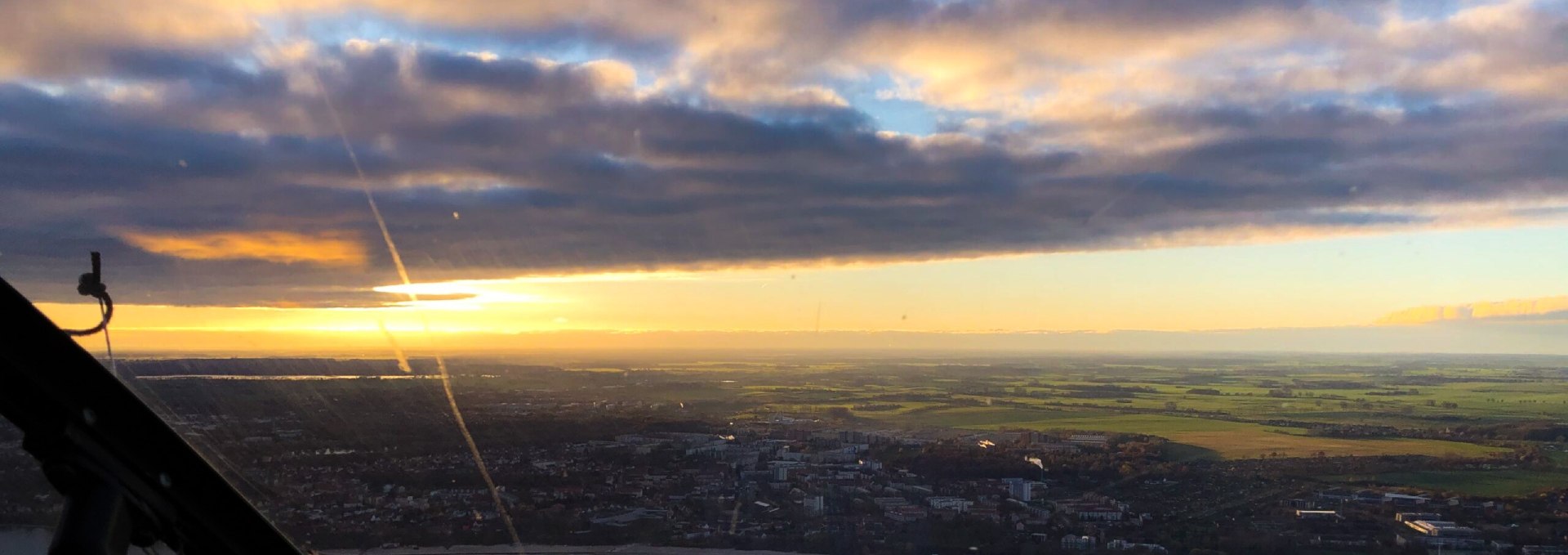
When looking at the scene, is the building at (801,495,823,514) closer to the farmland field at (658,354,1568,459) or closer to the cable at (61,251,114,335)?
the farmland field at (658,354,1568,459)

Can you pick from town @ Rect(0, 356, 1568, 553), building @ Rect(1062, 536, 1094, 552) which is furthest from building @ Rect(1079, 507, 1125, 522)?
building @ Rect(1062, 536, 1094, 552)

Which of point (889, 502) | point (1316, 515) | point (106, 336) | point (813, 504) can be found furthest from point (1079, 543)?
point (106, 336)

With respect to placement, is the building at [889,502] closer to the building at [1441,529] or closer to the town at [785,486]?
the town at [785,486]

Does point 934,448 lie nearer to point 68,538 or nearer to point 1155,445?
point 1155,445

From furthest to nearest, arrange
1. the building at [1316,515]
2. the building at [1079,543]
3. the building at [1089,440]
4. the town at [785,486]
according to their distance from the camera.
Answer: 1. the building at [1089,440]
2. the building at [1316,515]
3. the building at [1079,543]
4. the town at [785,486]

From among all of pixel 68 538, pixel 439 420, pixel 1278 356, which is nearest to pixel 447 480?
pixel 439 420

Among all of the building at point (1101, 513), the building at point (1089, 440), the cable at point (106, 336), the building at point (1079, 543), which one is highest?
the cable at point (106, 336)

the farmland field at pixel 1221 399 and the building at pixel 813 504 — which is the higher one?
the farmland field at pixel 1221 399

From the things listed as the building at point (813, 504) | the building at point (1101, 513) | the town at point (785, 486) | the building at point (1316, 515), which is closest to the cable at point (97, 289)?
the town at point (785, 486)
